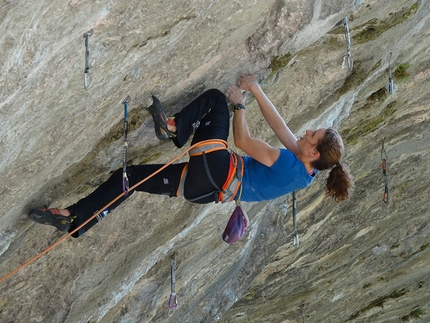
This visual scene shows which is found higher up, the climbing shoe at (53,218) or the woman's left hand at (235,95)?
the climbing shoe at (53,218)

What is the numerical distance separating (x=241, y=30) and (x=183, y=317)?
4.80 metres

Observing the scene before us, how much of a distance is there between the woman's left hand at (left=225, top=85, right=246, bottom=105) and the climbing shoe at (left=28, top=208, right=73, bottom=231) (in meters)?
1.55

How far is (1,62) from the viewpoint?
3.16 m

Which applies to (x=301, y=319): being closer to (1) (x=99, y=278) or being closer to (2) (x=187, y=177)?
(1) (x=99, y=278)

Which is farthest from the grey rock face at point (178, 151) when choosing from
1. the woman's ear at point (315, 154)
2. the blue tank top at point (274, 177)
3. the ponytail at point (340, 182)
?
the ponytail at point (340, 182)

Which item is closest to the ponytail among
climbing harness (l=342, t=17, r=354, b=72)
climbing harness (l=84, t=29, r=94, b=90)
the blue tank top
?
the blue tank top

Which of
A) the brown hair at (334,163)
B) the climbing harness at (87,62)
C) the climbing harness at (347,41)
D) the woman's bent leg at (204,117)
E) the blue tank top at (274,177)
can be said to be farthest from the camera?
the climbing harness at (347,41)

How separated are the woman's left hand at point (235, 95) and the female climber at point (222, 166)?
0.02 metres

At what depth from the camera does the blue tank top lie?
4.32 m

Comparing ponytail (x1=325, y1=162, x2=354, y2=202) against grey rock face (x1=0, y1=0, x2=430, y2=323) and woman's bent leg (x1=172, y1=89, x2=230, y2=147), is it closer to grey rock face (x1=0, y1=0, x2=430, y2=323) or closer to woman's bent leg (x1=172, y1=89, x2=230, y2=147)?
woman's bent leg (x1=172, y1=89, x2=230, y2=147)

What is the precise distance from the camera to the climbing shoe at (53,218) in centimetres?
436

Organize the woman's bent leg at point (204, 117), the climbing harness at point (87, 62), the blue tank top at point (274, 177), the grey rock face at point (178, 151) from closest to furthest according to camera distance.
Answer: the climbing harness at point (87, 62) → the grey rock face at point (178, 151) → the blue tank top at point (274, 177) → the woman's bent leg at point (204, 117)

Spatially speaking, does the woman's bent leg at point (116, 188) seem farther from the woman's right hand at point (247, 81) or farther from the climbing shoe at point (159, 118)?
the woman's right hand at point (247, 81)

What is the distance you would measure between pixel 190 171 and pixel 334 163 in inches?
41.6
